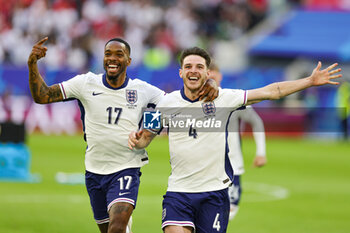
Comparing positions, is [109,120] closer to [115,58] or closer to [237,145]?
[115,58]

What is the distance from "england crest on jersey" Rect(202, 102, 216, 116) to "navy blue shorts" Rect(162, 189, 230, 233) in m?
0.80

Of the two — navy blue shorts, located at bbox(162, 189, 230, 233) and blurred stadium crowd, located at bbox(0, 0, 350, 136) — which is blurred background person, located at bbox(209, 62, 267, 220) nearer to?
navy blue shorts, located at bbox(162, 189, 230, 233)

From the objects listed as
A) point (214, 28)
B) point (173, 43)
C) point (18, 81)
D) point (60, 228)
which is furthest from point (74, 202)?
point (214, 28)

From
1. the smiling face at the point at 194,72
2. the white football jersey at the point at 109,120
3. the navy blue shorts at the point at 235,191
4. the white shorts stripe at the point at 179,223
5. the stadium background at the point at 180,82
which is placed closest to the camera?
the white shorts stripe at the point at 179,223

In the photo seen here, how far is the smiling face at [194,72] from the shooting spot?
7.70 metres

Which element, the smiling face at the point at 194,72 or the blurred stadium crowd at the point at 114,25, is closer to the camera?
the smiling face at the point at 194,72

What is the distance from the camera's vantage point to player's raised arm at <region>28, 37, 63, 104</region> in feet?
26.0

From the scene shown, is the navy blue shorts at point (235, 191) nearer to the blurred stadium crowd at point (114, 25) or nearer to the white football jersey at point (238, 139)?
the white football jersey at point (238, 139)

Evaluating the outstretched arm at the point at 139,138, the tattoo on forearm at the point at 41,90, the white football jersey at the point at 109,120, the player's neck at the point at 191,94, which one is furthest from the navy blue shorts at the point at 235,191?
the tattoo on forearm at the point at 41,90

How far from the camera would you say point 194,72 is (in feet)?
25.2

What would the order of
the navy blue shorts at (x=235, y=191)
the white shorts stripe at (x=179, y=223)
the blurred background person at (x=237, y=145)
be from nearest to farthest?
the white shorts stripe at (x=179, y=223)
the blurred background person at (x=237, y=145)
the navy blue shorts at (x=235, y=191)

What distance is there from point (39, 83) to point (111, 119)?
3.16 ft

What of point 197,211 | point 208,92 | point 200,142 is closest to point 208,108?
point 208,92

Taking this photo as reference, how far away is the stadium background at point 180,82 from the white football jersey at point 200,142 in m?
4.56
